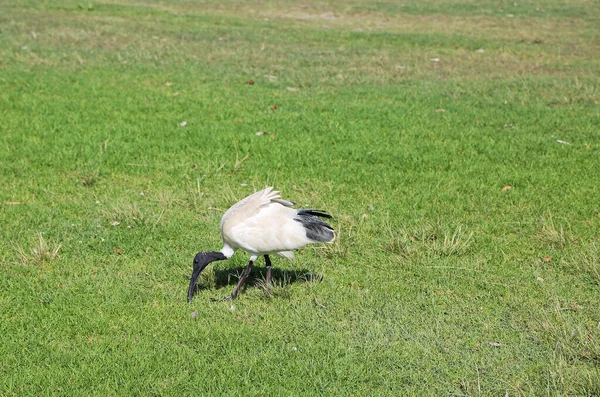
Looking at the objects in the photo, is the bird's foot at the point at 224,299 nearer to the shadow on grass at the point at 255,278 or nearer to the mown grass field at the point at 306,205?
the mown grass field at the point at 306,205

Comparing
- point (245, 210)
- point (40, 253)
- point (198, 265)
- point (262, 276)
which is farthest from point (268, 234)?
point (40, 253)

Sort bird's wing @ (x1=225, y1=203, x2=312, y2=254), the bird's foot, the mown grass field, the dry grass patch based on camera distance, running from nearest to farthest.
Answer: the mown grass field < bird's wing @ (x1=225, y1=203, x2=312, y2=254) < the bird's foot < the dry grass patch

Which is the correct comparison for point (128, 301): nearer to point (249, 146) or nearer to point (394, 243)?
point (394, 243)

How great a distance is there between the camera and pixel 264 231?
545cm

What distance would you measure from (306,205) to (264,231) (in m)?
2.29

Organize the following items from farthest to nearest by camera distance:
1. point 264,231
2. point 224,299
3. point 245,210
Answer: point 224,299
point 245,210
point 264,231

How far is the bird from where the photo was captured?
18.0ft

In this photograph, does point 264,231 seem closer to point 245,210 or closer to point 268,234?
point 268,234

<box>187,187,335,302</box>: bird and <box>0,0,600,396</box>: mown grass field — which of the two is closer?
<box>0,0,600,396</box>: mown grass field

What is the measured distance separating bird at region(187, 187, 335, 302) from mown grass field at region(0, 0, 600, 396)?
1.20 ft

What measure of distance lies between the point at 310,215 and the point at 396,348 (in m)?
1.36

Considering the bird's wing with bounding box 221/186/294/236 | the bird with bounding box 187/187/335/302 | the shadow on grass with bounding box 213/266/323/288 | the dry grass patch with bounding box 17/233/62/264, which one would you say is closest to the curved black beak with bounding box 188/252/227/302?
the bird with bounding box 187/187/335/302

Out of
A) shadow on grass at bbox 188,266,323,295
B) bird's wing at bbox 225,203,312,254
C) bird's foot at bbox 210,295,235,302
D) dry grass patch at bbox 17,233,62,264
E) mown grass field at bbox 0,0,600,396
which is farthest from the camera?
dry grass patch at bbox 17,233,62,264

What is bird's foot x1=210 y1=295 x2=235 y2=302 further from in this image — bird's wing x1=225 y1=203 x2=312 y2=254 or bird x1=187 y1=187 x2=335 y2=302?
bird's wing x1=225 y1=203 x2=312 y2=254
